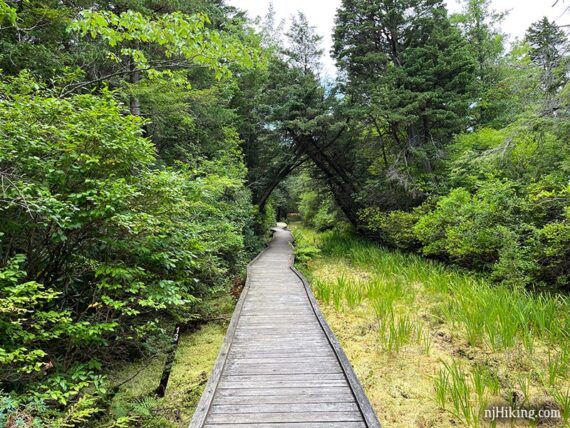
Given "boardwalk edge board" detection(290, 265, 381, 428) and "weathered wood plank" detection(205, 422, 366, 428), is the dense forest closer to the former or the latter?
"weathered wood plank" detection(205, 422, 366, 428)

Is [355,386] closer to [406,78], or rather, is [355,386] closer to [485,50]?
[406,78]

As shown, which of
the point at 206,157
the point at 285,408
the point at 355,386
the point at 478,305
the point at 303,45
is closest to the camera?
the point at 285,408

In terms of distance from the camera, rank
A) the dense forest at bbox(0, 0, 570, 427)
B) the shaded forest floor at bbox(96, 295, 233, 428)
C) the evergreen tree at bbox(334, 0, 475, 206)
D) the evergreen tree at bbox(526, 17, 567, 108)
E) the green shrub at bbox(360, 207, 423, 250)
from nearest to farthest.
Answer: the dense forest at bbox(0, 0, 570, 427), the shaded forest floor at bbox(96, 295, 233, 428), the evergreen tree at bbox(526, 17, 567, 108), the green shrub at bbox(360, 207, 423, 250), the evergreen tree at bbox(334, 0, 475, 206)

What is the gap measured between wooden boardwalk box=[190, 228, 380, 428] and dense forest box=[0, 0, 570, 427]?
41.2 inches

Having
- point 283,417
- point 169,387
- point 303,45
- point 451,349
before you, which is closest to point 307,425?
point 283,417

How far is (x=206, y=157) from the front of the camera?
10.8 m

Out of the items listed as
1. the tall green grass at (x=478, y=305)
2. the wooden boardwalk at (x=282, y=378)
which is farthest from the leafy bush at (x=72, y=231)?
the tall green grass at (x=478, y=305)

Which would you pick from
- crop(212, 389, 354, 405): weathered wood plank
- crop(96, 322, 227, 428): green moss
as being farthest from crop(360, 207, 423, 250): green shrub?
crop(212, 389, 354, 405): weathered wood plank

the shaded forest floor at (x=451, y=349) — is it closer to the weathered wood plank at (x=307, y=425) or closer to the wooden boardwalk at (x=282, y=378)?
the wooden boardwalk at (x=282, y=378)

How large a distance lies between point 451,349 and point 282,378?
306 cm

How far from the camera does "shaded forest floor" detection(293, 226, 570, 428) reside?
10.9 feet

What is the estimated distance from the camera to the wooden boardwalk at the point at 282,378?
8.88 ft

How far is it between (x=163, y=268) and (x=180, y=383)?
1988mm

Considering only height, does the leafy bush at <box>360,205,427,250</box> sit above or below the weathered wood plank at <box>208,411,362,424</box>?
above
